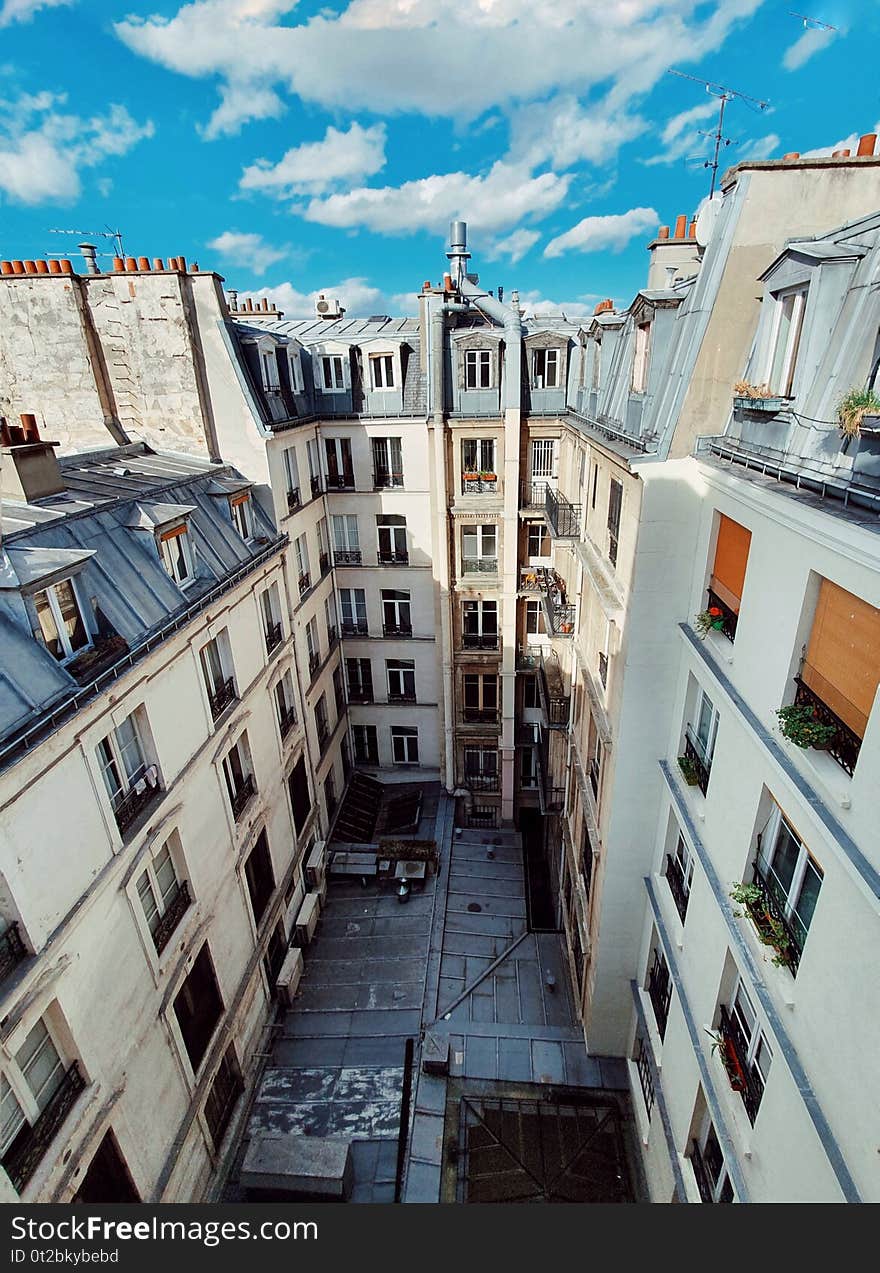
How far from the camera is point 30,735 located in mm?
10211

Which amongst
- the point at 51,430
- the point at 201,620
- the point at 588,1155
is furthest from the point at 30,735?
the point at 588,1155

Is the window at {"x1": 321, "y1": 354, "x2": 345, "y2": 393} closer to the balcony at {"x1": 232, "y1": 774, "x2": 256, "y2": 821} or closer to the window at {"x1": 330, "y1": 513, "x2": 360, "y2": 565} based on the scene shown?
the window at {"x1": 330, "y1": 513, "x2": 360, "y2": 565}

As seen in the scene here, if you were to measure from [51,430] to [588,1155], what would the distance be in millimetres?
27358

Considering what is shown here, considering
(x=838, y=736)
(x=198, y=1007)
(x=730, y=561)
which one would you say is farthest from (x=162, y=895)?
(x=730, y=561)

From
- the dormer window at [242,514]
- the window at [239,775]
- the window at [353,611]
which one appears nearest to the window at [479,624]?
the window at [353,611]

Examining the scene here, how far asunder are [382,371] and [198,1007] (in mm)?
22935

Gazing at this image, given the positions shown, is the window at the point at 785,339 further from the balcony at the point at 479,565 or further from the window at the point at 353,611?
the window at the point at 353,611

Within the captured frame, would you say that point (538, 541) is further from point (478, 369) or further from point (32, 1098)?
point (32, 1098)

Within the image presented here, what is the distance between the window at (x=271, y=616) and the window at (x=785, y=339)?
15787 mm

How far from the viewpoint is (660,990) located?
50.8ft

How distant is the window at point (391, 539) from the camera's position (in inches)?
1073

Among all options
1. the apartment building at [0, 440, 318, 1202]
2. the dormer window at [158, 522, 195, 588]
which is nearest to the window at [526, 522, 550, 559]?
the apartment building at [0, 440, 318, 1202]

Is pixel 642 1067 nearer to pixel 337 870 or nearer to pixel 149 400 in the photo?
pixel 337 870

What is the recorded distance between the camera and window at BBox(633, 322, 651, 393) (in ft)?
47.6
